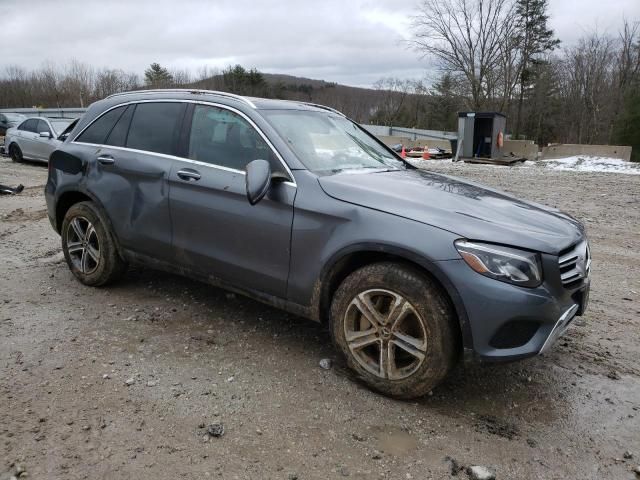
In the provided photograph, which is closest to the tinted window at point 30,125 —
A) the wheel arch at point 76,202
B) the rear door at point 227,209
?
the wheel arch at point 76,202

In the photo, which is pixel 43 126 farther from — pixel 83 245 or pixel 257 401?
pixel 257 401

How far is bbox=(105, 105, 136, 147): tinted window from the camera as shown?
4445mm

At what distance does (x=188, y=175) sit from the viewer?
381 cm

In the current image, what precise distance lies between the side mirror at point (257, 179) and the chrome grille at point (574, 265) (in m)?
1.76

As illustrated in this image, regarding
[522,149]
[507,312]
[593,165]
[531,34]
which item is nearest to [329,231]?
[507,312]

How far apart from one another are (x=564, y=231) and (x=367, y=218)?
1176 mm

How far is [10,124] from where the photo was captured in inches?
860

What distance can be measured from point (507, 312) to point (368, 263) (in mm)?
853

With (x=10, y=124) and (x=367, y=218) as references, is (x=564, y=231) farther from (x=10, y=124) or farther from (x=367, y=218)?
(x=10, y=124)

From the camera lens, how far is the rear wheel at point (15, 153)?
16312 mm

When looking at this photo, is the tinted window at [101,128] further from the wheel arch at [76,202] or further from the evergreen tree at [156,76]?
the evergreen tree at [156,76]

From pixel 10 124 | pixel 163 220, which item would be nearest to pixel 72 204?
pixel 163 220

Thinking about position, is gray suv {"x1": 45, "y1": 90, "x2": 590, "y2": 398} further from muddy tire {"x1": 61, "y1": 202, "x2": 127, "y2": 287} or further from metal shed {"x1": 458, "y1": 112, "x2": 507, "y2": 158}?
metal shed {"x1": 458, "y1": 112, "x2": 507, "y2": 158}

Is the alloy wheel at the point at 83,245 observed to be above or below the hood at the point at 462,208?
below
